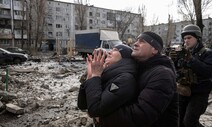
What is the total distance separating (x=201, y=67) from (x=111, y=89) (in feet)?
6.00

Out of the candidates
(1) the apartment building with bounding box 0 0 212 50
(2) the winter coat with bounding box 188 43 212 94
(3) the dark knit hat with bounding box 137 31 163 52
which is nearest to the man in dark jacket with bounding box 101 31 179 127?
(3) the dark knit hat with bounding box 137 31 163 52

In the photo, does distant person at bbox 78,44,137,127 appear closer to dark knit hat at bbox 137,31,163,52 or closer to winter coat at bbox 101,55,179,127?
winter coat at bbox 101,55,179,127

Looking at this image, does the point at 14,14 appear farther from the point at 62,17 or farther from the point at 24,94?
the point at 24,94

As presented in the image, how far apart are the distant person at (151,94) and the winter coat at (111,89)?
44mm

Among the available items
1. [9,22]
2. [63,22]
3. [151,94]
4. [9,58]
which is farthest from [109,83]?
[63,22]

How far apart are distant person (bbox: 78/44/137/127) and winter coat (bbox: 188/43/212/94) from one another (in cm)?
145

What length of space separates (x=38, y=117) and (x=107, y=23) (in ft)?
260

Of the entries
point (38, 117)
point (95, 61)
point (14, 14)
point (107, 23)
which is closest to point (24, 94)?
point (38, 117)

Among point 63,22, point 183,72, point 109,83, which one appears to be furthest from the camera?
point 63,22

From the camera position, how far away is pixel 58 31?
243ft

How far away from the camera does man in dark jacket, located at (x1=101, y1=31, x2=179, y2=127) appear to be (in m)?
1.63

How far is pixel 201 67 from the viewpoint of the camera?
3.03 m

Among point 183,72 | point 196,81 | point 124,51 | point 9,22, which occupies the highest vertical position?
point 9,22

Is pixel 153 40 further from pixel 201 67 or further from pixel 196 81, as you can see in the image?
pixel 196 81
